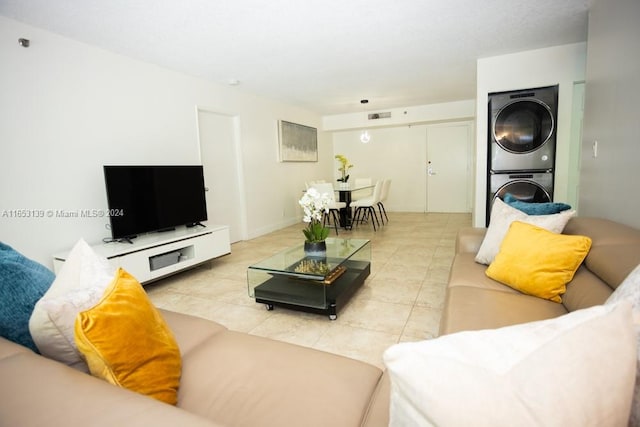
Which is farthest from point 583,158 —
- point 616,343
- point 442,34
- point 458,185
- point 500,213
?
point 458,185

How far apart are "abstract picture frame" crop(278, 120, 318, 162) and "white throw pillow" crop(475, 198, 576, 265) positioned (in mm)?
4440

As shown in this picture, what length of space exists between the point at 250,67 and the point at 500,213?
3253 mm

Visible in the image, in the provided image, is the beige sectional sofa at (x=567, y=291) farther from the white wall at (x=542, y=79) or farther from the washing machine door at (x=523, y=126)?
the white wall at (x=542, y=79)

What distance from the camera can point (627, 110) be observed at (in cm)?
191

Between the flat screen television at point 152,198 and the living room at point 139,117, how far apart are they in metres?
0.34

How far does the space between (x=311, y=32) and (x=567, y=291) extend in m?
2.80

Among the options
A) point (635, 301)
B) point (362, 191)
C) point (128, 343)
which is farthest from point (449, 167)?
point (128, 343)

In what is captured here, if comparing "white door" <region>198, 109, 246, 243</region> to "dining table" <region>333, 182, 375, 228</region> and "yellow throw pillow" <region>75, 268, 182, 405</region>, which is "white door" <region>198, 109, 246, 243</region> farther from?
"yellow throw pillow" <region>75, 268, 182, 405</region>

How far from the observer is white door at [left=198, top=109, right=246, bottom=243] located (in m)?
4.50

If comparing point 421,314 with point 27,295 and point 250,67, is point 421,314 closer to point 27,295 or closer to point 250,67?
point 27,295

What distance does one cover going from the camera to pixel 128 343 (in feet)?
2.77

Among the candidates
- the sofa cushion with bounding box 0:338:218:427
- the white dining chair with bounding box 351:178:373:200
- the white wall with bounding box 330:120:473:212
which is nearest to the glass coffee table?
the sofa cushion with bounding box 0:338:218:427

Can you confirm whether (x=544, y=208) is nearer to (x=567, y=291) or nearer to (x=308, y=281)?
(x=567, y=291)

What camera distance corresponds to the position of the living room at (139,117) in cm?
208
